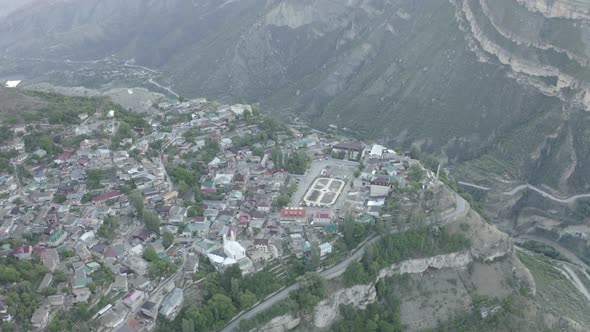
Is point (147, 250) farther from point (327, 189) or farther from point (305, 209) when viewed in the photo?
point (327, 189)

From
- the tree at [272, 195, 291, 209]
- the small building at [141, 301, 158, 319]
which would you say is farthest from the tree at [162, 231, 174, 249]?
the tree at [272, 195, 291, 209]

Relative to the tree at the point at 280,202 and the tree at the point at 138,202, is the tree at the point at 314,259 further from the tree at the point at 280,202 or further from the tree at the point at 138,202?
the tree at the point at 138,202

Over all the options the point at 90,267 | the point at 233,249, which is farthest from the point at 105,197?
the point at 233,249

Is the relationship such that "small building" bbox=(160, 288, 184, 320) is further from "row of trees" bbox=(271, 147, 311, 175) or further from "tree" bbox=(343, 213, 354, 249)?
"row of trees" bbox=(271, 147, 311, 175)

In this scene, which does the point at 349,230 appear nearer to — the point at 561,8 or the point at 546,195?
the point at 546,195

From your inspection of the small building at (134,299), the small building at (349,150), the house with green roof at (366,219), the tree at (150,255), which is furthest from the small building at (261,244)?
the small building at (349,150)

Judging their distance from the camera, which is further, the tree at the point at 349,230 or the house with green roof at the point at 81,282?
the tree at the point at 349,230
